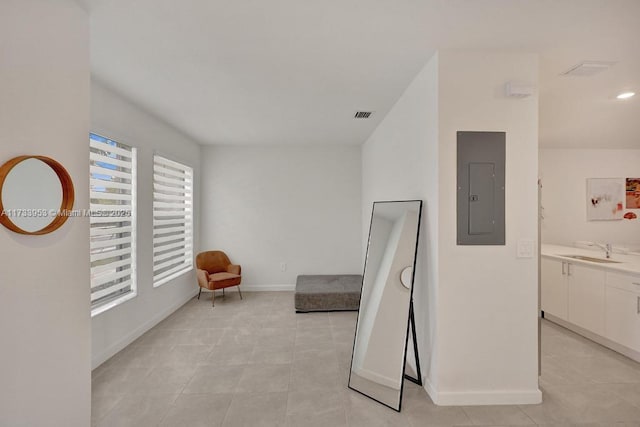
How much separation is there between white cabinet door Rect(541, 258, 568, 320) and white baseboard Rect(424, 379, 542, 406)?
6.84 feet

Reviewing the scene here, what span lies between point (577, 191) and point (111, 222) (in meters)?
6.90

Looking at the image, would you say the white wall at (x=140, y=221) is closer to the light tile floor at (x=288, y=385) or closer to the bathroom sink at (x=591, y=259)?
the light tile floor at (x=288, y=385)

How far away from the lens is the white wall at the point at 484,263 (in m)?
2.35

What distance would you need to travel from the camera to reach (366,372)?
260cm

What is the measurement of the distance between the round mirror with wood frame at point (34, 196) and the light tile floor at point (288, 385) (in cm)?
146

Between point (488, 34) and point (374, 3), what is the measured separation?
887 mm

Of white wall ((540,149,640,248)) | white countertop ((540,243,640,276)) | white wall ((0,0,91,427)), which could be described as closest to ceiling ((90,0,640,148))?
white wall ((0,0,91,427))

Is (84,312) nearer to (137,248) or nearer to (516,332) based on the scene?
(137,248)

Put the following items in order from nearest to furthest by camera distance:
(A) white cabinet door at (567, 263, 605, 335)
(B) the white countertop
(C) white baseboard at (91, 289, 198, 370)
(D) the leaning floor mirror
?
(D) the leaning floor mirror, (C) white baseboard at (91, 289, 198, 370), (B) the white countertop, (A) white cabinet door at (567, 263, 605, 335)

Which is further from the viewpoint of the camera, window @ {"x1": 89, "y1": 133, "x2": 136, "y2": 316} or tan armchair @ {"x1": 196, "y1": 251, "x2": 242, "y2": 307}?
tan armchair @ {"x1": 196, "y1": 251, "x2": 242, "y2": 307}

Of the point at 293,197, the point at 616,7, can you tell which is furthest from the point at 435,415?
the point at 293,197

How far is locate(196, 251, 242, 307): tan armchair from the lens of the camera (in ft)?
15.5

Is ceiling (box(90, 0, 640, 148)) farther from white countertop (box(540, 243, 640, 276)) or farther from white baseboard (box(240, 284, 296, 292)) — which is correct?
white baseboard (box(240, 284, 296, 292))

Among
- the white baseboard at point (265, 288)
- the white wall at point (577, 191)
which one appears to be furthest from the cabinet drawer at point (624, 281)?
the white baseboard at point (265, 288)
